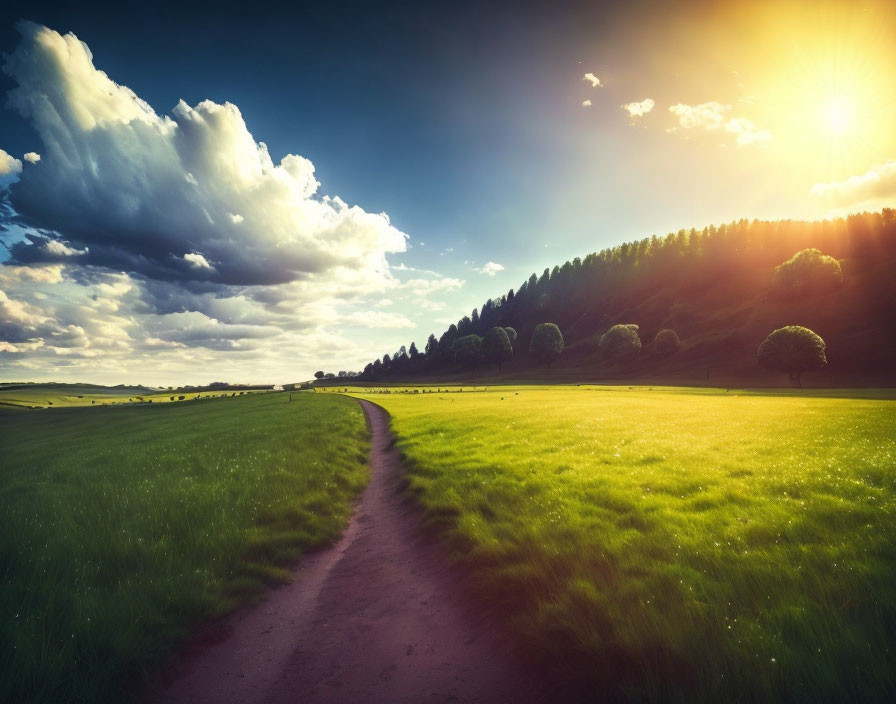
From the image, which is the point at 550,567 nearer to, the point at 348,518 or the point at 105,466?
the point at 348,518

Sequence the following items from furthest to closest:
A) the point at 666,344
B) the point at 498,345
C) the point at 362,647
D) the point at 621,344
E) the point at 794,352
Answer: the point at 498,345, the point at 621,344, the point at 666,344, the point at 794,352, the point at 362,647

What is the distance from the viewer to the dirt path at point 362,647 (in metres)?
4.77

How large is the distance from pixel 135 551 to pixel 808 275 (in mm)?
166925

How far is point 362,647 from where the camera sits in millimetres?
5695

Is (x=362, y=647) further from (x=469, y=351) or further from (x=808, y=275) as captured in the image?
(x=808, y=275)

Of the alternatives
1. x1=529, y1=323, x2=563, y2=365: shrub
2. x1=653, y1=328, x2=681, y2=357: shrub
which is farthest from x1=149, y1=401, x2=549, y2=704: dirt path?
x1=653, y1=328, x2=681, y2=357: shrub

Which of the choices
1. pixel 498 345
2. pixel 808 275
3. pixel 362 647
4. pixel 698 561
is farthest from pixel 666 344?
pixel 362 647

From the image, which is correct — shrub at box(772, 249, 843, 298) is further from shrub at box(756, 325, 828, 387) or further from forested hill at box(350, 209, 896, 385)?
shrub at box(756, 325, 828, 387)

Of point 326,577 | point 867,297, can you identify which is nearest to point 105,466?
point 326,577

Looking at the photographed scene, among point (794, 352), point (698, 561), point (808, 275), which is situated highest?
point (808, 275)

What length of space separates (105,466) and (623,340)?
5413 inches

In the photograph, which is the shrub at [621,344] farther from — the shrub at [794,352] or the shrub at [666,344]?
the shrub at [794,352]

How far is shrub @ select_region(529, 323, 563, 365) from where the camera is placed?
5576 inches

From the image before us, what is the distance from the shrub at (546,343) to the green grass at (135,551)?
131 meters
